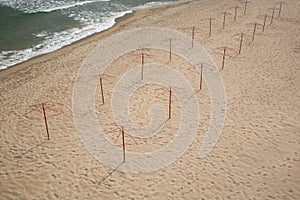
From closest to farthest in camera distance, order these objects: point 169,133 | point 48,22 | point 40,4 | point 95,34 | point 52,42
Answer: point 169,133 → point 52,42 → point 95,34 → point 48,22 → point 40,4

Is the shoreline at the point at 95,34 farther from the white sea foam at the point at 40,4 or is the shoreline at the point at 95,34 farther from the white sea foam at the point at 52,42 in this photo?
the white sea foam at the point at 40,4

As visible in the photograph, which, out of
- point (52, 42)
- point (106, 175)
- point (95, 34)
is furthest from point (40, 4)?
point (106, 175)

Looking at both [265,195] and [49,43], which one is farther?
[49,43]

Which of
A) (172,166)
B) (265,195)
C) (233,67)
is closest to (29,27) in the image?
(233,67)

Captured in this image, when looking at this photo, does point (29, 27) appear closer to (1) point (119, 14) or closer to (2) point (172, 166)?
(1) point (119, 14)

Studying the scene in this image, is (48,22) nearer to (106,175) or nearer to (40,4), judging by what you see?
(40,4)
